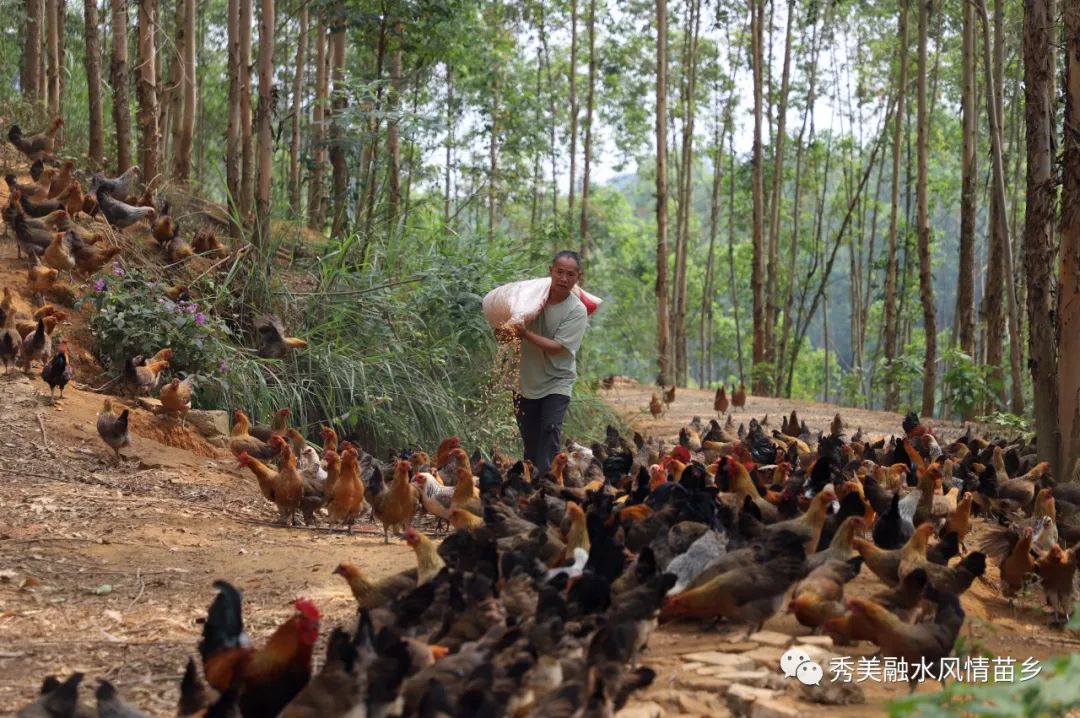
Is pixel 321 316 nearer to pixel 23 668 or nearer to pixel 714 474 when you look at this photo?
pixel 714 474

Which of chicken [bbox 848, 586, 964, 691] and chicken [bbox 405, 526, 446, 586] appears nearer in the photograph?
chicken [bbox 848, 586, 964, 691]

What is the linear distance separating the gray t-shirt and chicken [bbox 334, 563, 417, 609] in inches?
141

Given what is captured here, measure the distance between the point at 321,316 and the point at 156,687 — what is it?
894 centimetres

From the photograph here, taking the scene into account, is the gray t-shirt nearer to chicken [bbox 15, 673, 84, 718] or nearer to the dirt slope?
the dirt slope

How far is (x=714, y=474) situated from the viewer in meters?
10.1

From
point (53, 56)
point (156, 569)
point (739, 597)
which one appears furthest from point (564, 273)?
point (53, 56)

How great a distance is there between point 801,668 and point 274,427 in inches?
302

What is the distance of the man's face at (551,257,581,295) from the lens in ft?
31.0

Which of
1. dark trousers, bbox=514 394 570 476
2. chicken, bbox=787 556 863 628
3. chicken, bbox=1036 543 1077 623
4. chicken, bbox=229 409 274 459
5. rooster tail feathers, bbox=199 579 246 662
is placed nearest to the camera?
rooster tail feathers, bbox=199 579 246 662

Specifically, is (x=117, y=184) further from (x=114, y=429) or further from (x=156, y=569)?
(x=156, y=569)

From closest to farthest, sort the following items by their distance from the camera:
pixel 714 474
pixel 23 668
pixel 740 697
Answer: pixel 740 697
pixel 23 668
pixel 714 474

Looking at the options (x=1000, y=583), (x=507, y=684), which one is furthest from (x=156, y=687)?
(x=1000, y=583)

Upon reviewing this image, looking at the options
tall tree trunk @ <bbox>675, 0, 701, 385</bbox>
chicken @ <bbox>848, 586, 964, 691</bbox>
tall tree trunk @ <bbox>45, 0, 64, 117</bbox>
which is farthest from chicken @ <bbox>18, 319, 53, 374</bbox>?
tall tree trunk @ <bbox>675, 0, 701, 385</bbox>

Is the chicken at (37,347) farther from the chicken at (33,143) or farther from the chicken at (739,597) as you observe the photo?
the chicken at (739,597)
